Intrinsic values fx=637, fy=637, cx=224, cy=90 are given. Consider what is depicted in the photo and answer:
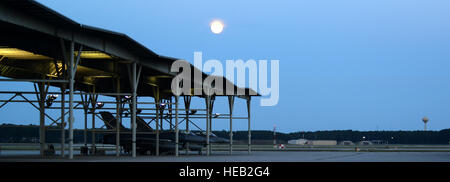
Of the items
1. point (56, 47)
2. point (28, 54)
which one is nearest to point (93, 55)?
point (56, 47)

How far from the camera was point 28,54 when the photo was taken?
1523 inches

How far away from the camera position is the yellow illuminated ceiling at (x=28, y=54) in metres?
37.0

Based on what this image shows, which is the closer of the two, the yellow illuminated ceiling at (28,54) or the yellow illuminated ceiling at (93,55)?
the yellow illuminated ceiling at (28,54)

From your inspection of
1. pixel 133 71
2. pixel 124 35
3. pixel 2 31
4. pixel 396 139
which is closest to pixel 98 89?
pixel 133 71

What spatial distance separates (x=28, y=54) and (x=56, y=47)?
417 cm

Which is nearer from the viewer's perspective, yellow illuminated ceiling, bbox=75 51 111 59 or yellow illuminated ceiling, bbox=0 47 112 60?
yellow illuminated ceiling, bbox=0 47 112 60

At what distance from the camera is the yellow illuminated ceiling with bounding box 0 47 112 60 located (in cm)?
3695

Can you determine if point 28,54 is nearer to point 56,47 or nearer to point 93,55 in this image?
point 93,55

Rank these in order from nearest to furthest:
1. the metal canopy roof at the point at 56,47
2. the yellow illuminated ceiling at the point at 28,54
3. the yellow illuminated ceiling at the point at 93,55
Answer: the metal canopy roof at the point at 56,47
the yellow illuminated ceiling at the point at 28,54
the yellow illuminated ceiling at the point at 93,55

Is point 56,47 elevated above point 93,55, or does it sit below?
above

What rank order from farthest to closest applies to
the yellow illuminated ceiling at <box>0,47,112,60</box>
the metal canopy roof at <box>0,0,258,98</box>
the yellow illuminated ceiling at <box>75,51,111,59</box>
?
the yellow illuminated ceiling at <box>75,51,111,59</box> → the yellow illuminated ceiling at <box>0,47,112,60</box> → the metal canopy roof at <box>0,0,258,98</box>

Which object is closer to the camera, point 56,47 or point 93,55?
point 56,47

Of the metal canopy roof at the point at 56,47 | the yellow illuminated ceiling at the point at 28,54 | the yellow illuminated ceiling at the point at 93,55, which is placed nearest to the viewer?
the metal canopy roof at the point at 56,47

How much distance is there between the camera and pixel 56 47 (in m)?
35.4
